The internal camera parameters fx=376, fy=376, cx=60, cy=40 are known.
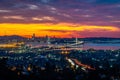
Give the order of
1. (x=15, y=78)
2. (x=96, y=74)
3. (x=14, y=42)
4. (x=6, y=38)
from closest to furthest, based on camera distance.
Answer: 1. (x=15, y=78)
2. (x=96, y=74)
3. (x=6, y=38)
4. (x=14, y=42)

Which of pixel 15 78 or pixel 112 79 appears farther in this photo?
pixel 112 79

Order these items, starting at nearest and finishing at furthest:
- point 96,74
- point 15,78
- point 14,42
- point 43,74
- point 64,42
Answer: point 15,78, point 96,74, point 43,74, point 14,42, point 64,42

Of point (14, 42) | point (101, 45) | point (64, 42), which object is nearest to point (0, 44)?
point (14, 42)

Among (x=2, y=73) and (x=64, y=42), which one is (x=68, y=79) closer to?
(x=2, y=73)

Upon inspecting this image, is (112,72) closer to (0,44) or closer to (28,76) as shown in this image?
(28,76)

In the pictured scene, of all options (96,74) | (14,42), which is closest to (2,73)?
(96,74)

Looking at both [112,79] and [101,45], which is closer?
[112,79]

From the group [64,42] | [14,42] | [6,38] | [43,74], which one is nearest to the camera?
[43,74]

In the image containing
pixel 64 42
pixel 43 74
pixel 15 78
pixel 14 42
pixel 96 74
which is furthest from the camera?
pixel 64 42
